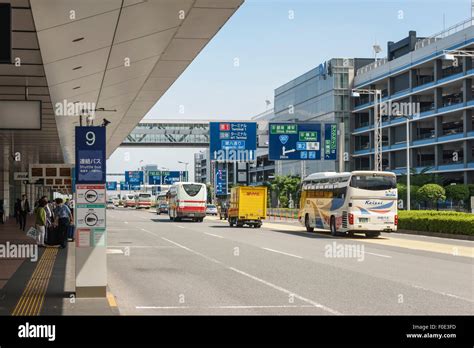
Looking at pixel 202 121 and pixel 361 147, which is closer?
pixel 202 121

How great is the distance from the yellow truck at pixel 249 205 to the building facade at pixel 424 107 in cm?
2745

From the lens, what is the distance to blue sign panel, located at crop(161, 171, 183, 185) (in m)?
147

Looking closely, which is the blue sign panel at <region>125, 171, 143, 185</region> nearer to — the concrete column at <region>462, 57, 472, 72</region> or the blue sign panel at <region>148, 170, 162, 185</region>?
the blue sign panel at <region>148, 170, 162, 185</region>

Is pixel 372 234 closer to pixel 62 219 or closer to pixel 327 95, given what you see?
pixel 62 219

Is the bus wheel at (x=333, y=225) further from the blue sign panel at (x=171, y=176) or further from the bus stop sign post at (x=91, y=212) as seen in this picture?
the blue sign panel at (x=171, y=176)

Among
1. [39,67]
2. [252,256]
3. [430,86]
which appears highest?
[430,86]

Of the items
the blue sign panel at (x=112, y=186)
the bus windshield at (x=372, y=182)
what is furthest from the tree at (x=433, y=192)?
the blue sign panel at (x=112, y=186)

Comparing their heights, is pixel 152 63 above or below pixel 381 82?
below

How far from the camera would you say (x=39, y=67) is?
1619cm

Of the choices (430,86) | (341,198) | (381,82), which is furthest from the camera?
(381,82)

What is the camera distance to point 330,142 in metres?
54.8
